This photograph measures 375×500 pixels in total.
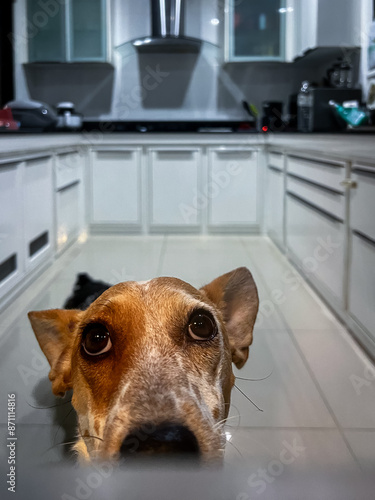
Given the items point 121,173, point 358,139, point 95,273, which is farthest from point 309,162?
point 95,273

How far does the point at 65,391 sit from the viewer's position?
0.33 m

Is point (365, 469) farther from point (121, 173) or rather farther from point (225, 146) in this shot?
point (225, 146)

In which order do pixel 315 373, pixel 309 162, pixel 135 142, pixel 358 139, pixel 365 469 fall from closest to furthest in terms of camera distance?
1. pixel 365 469
2. pixel 315 373
3. pixel 358 139
4. pixel 309 162
5. pixel 135 142

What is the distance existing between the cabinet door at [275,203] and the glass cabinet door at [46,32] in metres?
1.40

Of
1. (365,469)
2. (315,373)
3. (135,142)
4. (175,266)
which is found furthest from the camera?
(135,142)

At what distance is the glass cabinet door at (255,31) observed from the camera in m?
2.77

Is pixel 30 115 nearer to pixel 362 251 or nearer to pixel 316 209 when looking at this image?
pixel 316 209

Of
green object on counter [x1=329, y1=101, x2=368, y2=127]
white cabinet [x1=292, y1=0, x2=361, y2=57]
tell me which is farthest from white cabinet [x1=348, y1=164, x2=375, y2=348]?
white cabinet [x1=292, y1=0, x2=361, y2=57]

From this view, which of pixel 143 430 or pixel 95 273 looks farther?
pixel 95 273

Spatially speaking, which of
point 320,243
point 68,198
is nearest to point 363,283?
point 320,243

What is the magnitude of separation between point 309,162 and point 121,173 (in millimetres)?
936

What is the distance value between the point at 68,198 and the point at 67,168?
631 millimetres

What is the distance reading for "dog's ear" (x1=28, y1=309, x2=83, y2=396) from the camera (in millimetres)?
317

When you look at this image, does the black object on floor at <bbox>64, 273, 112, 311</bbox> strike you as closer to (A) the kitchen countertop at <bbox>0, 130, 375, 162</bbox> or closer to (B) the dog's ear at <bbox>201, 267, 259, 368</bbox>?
(B) the dog's ear at <bbox>201, 267, 259, 368</bbox>
